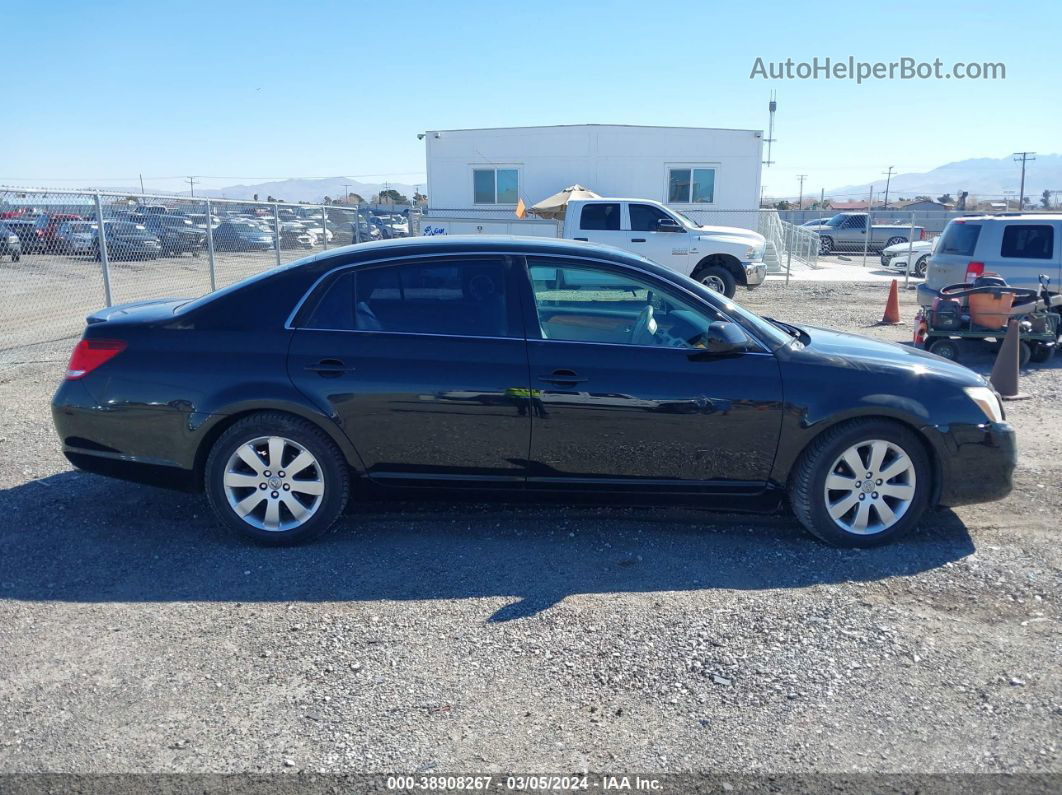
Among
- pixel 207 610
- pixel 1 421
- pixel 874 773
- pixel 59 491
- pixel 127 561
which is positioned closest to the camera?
pixel 874 773

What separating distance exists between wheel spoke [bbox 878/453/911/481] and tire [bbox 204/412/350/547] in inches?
114

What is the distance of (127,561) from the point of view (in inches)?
178

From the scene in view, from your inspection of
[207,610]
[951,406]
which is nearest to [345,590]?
[207,610]

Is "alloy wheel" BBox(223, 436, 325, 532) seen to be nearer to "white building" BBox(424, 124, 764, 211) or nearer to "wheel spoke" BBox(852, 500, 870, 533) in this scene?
"wheel spoke" BBox(852, 500, 870, 533)

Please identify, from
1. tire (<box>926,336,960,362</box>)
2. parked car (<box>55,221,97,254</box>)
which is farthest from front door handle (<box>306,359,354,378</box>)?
parked car (<box>55,221,97,254</box>)

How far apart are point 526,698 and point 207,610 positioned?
5.37ft

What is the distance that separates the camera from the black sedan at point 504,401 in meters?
4.57

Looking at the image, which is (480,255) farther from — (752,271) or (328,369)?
(752,271)

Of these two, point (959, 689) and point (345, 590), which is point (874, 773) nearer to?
point (959, 689)

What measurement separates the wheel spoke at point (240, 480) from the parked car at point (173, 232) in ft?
31.2

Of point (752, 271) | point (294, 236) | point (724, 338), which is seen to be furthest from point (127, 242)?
point (752, 271)

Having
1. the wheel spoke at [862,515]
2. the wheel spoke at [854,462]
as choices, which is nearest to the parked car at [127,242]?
the wheel spoke at [854,462]

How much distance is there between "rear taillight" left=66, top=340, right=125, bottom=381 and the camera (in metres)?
4.74

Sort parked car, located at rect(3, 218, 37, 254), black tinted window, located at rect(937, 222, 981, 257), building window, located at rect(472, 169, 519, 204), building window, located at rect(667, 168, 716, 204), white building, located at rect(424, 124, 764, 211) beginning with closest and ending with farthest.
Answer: parked car, located at rect(3, 218, 37, 254)
black tinted window, located at rect(937, 222, 981, 257)
white building, located at rect(424, 124, 764, 211)
building window, located at rect(667, 168, 716, 204)
building window, located at rect(472, 169, 519, 204)
